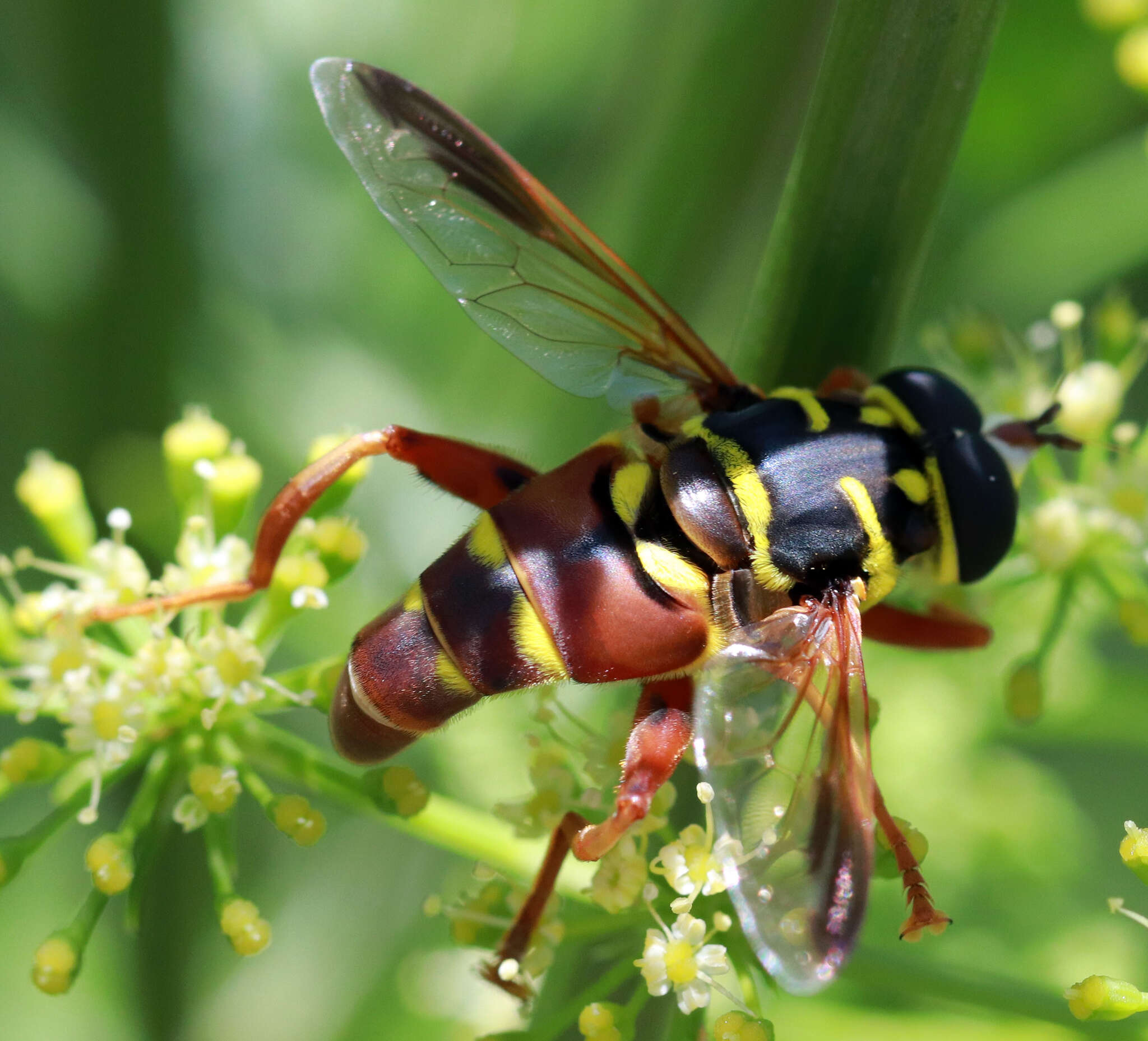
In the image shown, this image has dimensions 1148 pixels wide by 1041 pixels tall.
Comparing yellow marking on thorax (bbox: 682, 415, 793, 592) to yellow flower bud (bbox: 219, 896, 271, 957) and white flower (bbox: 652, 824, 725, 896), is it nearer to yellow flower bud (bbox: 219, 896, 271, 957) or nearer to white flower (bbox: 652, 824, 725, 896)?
white flower (bbox: 652, 824, 725, 896)

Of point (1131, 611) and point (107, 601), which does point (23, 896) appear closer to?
point (107, 601)

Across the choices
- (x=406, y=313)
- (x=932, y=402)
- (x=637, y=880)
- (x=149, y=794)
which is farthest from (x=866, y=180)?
(x=406, y=313)

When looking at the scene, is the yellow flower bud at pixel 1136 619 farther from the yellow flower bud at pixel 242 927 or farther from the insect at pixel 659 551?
the yellow flower bud at pixel 242 927

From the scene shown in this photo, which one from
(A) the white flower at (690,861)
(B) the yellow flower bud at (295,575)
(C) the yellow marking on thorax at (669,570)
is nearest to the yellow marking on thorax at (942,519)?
(C) the yellow marking on thorax at (669,570)

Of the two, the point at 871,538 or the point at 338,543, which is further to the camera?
the point at 338,543

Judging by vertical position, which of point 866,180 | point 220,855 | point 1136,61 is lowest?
point 220,855

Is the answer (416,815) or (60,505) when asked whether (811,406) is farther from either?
(60,505)

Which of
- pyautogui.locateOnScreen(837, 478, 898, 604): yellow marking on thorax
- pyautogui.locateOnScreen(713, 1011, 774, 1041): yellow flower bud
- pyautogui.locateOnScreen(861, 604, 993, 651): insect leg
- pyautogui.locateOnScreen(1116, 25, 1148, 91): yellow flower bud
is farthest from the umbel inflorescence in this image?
pyautogui.locateOnScreen(1116, 25, 1148, 91): yellow flower bud
